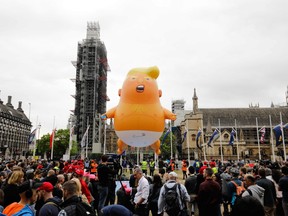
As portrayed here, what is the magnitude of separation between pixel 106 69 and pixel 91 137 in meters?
21.1

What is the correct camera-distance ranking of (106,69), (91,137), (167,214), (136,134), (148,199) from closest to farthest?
(167,214), (148,199), (136,134), (91,137), (106,69)

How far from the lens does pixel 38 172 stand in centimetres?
830

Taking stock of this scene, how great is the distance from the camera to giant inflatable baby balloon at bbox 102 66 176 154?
10508mm

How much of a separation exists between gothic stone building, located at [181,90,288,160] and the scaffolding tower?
24.7 m

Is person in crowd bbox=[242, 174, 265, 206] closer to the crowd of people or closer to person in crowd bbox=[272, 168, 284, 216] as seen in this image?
the crowd of people

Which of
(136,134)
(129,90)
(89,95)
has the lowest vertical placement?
(136,134)

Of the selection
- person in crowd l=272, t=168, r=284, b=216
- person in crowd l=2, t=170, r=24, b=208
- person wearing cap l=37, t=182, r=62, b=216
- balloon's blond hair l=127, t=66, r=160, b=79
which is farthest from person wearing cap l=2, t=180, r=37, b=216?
balloon's blond hair l=127, t=66, r=160, b=79

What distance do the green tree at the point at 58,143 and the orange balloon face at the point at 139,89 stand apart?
178 ft

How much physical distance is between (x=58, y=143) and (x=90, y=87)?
55.4 feet

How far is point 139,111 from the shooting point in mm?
10492

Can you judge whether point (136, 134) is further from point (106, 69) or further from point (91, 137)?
point (106, 69)

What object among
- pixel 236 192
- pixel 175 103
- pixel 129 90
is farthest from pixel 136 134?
pixel 175 103

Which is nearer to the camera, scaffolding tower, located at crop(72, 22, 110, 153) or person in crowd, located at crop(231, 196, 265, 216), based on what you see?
Answer: person in crowd, located at crop(231, 196, 265, 216)

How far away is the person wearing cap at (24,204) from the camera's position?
3824 mm
